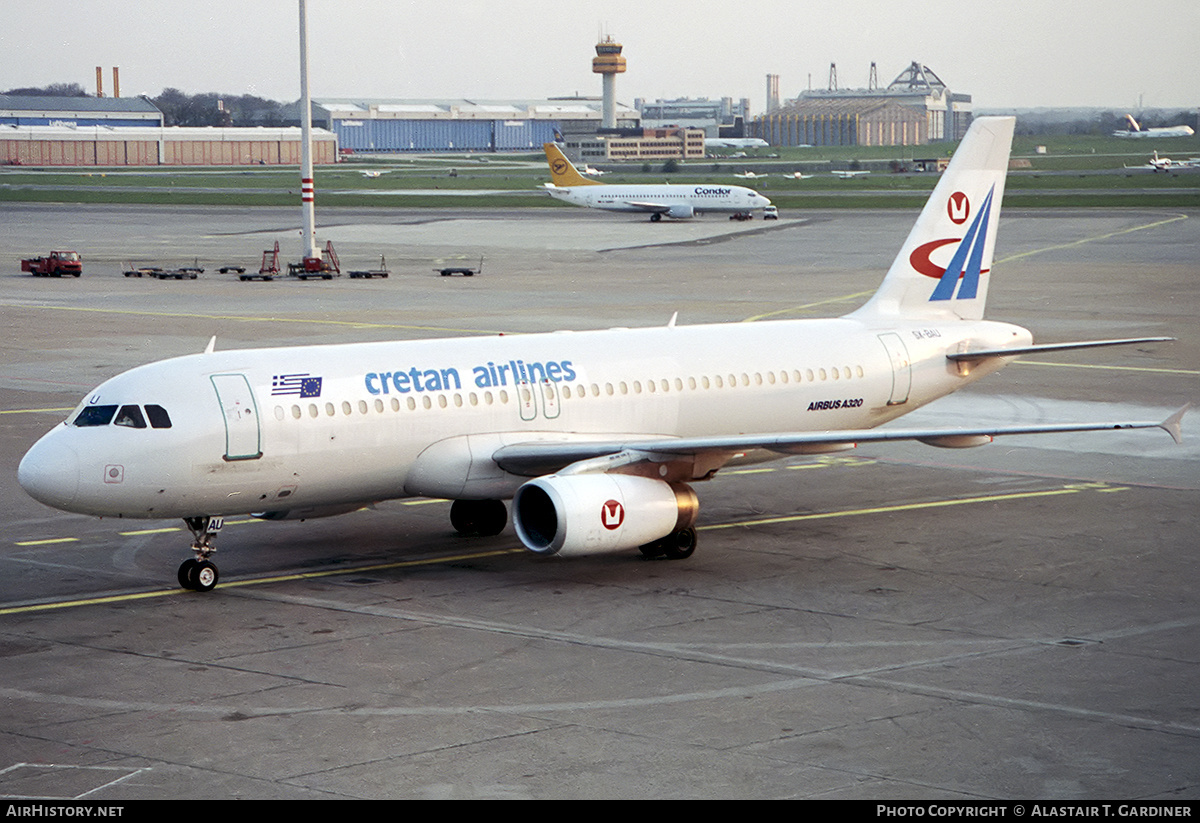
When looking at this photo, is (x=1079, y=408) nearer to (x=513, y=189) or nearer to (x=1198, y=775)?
(x=1198, y=775)

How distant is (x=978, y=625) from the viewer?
22.7 metres

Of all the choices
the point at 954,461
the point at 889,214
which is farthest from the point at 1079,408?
the point at 889,214

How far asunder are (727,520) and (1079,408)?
1653 cm

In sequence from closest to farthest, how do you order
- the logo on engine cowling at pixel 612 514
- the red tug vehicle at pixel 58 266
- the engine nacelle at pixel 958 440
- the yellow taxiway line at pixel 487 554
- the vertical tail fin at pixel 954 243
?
the yellow taxiway line at pixel 487 554
the logo on engine cowling at pixel 612 514
the engine nacelle at pixel 958 440
the vertical tail fin at pixel 954 243
the red tug vehicle at pixel 58 266

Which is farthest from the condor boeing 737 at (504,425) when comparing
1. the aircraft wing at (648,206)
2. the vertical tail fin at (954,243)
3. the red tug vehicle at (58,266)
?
the aircraft wing at (648,206)

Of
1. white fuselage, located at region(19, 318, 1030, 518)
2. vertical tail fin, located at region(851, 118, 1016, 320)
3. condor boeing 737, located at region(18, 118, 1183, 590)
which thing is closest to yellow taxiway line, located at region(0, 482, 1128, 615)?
condor boeing 737, located at region(18, 118, 1183, 590)

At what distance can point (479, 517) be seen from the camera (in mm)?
29141

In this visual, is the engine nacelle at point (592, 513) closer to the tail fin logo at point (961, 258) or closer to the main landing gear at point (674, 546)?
the main landing gear at point (674, 546)

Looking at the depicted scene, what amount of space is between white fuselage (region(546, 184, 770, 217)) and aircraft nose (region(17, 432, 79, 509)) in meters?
116

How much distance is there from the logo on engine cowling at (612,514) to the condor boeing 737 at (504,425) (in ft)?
0.09

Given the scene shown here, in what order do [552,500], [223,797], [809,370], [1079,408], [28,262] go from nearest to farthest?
1. [223,797]
2. [552,500]
3. [809,370]
4. [1079,408]
5. [28,262]

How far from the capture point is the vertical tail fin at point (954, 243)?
3312 cm

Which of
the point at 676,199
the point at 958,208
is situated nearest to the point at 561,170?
the point at 676,199

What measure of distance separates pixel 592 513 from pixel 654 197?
119 meters
